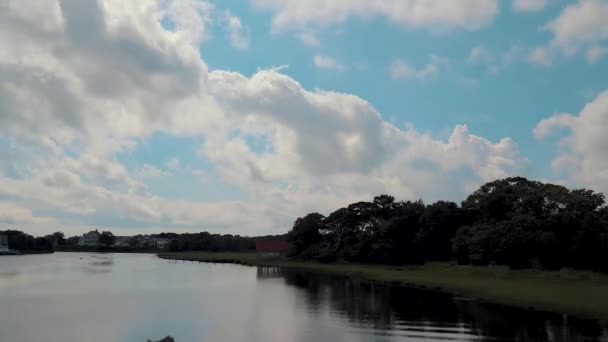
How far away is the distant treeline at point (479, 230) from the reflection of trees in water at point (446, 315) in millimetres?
23587

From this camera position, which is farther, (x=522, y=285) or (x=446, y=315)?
(x=522, y=285)

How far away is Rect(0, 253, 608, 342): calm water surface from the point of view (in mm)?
32875

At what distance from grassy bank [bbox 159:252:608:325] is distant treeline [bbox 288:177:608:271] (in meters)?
4.84

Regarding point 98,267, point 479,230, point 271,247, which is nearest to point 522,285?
point 479,230

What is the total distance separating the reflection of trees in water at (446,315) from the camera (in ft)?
110

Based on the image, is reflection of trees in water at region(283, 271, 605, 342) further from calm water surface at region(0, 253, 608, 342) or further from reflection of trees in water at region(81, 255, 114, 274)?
reflection of trees in water at region(81, 255, 114, 274)

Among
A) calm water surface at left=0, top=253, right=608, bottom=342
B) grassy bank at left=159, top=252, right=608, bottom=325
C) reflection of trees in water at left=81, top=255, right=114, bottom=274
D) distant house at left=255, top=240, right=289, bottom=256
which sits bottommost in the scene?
calm water surface at left=0, top=253, right=608, bottom=342

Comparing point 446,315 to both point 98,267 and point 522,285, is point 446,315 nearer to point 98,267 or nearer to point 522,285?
point 522,285

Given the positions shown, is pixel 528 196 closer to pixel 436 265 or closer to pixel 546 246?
pixel 546 246

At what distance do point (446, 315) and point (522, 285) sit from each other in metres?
20.1

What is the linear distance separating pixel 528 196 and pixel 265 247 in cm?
10725

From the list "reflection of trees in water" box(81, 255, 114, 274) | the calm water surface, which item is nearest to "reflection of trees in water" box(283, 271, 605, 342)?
the calm water surface

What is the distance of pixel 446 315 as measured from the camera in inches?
1628

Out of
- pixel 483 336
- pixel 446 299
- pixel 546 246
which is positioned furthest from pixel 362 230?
pixel 483 336
